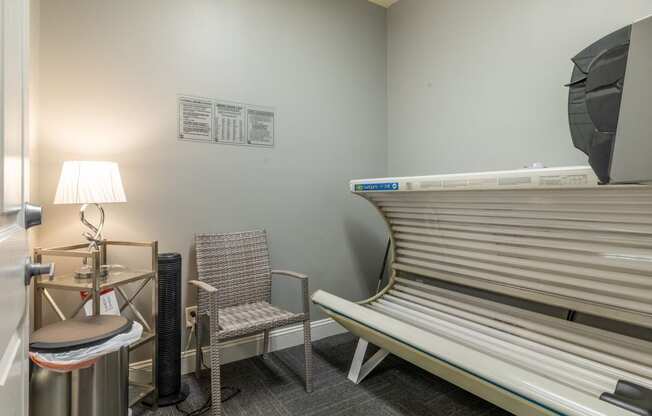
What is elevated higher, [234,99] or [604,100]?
[234,99]

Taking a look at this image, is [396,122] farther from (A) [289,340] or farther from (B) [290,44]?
(A) [289,340]

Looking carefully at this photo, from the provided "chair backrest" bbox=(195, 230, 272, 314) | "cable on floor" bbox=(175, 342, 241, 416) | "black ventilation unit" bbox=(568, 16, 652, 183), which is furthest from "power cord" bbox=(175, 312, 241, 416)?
"black ventilation unit" bbox=(568, 16, 652, 183)

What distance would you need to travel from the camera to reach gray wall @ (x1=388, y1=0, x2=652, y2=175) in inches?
78.8

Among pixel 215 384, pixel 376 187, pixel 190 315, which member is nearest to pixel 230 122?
pixel 376 187

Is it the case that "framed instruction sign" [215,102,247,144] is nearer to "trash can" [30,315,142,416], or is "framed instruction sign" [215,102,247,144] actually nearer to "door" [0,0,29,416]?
"trash can" [30,315,142,416]

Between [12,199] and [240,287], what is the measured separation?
179cm

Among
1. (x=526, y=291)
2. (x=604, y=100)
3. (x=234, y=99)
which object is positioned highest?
(x=234, y=99)

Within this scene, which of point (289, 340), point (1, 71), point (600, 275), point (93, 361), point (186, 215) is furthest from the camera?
point (289, 340)

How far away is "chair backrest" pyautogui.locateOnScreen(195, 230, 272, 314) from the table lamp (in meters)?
0.60

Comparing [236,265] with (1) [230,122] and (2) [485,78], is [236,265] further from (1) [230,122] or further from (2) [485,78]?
(2) [485,78]

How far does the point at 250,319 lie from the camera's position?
198 cm

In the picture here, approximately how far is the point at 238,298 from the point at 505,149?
2.05 metres

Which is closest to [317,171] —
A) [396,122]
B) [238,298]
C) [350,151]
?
[350,151]

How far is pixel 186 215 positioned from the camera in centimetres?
228
